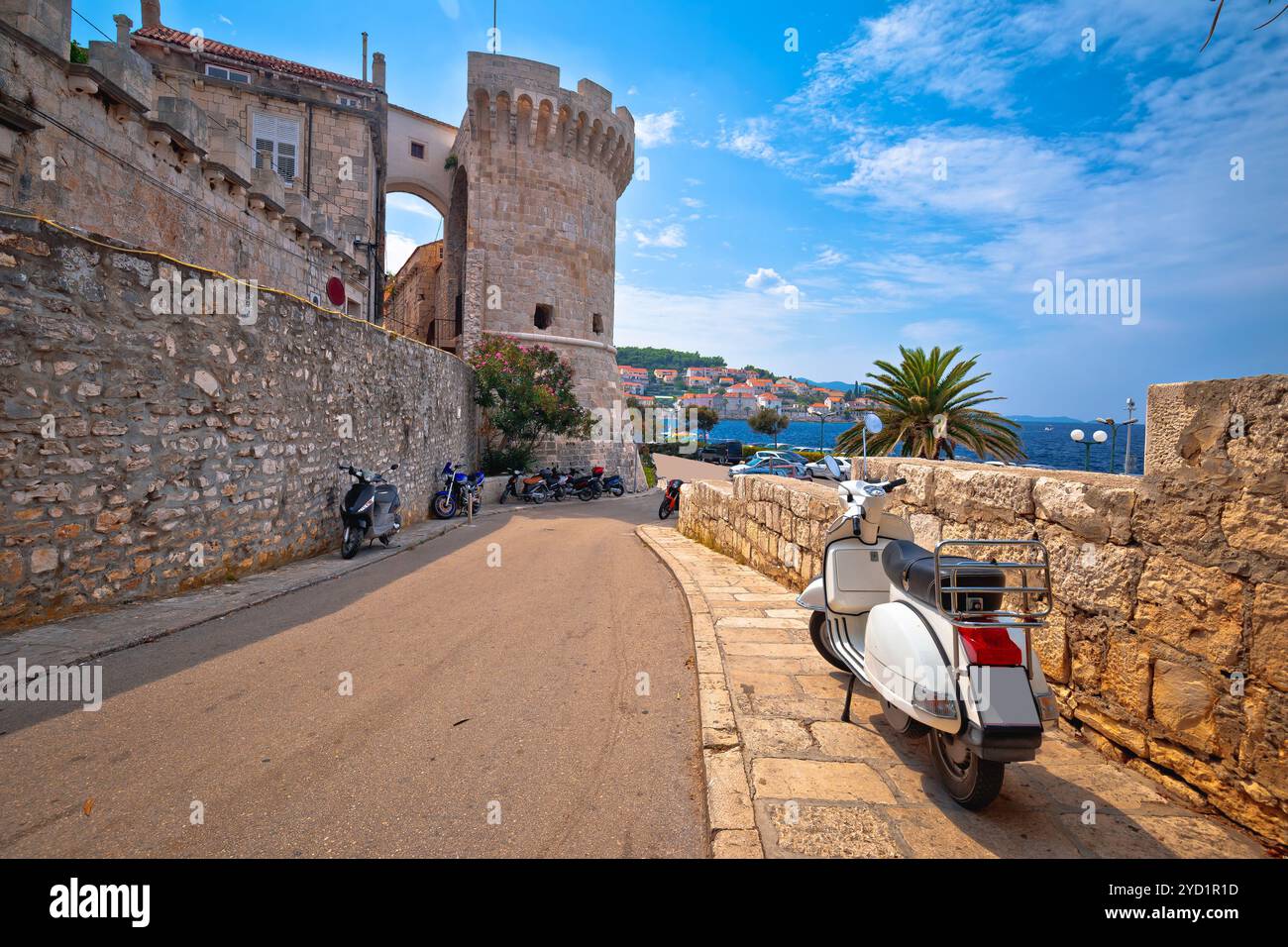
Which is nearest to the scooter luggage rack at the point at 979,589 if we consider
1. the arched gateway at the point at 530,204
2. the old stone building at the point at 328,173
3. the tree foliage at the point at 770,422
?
the old stone building at the point at 328,173

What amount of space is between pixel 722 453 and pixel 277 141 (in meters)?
33.6

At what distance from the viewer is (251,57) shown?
20922 mm

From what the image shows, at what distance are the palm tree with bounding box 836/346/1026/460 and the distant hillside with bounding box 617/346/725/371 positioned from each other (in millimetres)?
152323

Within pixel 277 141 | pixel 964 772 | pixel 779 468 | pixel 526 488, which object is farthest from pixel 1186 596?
pixel 277 141

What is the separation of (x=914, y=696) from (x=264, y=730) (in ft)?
10.7

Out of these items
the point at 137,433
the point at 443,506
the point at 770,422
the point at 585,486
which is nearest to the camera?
the point at 137,433

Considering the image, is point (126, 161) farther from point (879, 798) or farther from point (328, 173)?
point (879, 798)

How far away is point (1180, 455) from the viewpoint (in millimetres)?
2854

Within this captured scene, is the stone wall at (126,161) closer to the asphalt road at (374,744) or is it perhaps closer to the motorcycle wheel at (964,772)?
the asphalt road at (374,744)

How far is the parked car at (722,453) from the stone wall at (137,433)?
39.3 meters

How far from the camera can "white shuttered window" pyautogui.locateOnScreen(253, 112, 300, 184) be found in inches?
764

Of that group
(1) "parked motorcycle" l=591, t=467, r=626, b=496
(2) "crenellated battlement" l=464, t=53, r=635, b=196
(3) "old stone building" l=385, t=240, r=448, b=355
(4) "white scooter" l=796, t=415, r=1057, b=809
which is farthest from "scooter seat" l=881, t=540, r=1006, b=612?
(2) "crenellated battlement" l=464, t=53, r=635, b=196

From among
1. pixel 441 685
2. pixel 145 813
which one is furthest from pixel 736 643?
pixel 145 813

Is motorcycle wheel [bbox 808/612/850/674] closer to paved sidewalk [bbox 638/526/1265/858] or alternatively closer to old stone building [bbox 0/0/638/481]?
paved sidewalk [bbox 638/526/1265/858]
